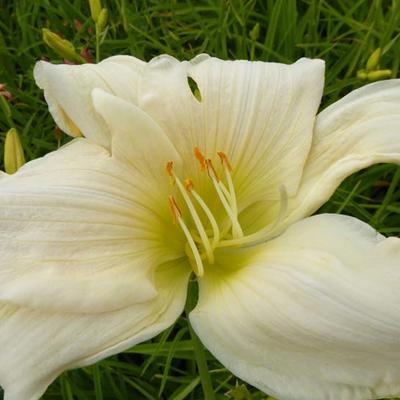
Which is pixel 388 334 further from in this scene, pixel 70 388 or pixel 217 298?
pixel 70 388

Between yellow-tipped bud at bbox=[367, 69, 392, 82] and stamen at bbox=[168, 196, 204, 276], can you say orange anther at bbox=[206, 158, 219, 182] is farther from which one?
yellow-tipped bud at bbox=[367, 69, 392, 82]

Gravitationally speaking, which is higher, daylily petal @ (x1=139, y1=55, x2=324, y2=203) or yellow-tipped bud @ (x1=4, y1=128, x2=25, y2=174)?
daylily petal @ (x1=139, y1=55, x2=324, y2=203)

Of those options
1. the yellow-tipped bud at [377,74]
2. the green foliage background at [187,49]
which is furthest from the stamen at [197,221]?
the yellow-tipped bud at [377,74]

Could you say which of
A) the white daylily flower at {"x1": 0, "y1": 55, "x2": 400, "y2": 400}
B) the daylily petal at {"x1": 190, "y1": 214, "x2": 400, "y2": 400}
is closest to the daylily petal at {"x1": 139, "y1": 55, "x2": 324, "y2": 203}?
the white daylily flower at {"x1": 0, "y1": 55, "x2": 400, "y2": 400}

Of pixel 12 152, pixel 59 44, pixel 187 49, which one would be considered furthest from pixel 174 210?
pixel 187 49

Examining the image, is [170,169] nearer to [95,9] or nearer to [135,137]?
[135,137]

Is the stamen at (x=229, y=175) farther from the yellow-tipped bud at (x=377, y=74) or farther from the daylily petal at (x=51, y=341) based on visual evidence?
the yellow-tipped bud at (x=377, y=74)

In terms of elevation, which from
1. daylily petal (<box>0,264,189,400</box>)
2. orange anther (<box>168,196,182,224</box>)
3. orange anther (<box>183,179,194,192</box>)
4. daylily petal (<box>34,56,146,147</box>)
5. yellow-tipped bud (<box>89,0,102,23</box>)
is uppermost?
daylily petal (<box>34,56,146,147</box>)
